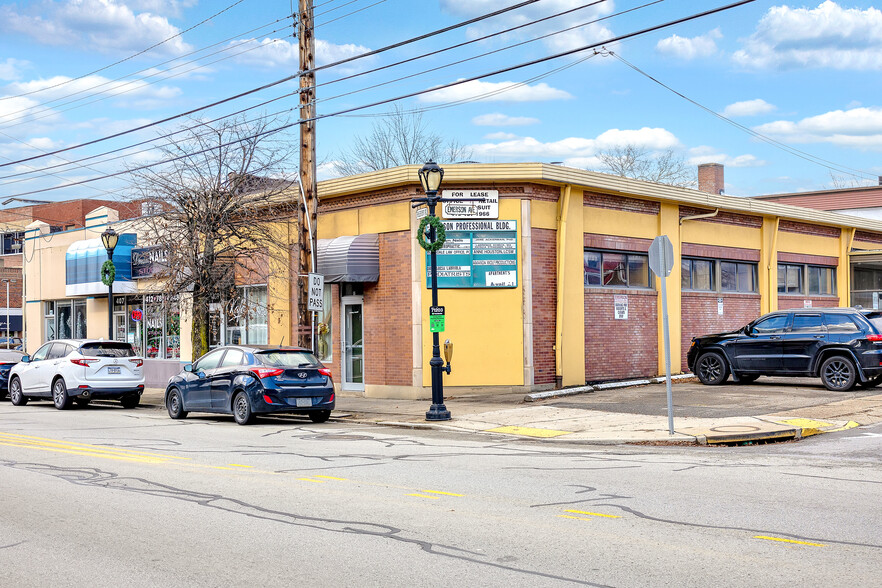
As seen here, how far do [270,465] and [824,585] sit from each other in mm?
7346

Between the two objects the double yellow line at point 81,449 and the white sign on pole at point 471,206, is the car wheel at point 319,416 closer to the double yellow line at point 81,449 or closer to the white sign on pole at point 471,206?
the double yellow line at point 81,449

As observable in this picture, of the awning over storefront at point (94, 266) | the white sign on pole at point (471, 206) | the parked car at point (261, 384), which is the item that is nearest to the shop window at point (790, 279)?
the white sign on pole at point (471, 206)

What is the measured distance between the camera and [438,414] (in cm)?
1652

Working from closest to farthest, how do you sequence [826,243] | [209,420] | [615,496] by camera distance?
[615,496] < [209,420] < [826,243]

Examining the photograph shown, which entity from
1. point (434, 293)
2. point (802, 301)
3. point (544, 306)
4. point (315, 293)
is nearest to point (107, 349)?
point (315, 293)

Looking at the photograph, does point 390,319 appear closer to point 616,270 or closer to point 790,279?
point 616,270

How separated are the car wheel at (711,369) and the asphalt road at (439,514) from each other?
7613 mm

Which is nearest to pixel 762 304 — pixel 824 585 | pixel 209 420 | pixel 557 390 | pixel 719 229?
pixel 719 229

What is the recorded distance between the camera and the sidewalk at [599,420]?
1380 cm

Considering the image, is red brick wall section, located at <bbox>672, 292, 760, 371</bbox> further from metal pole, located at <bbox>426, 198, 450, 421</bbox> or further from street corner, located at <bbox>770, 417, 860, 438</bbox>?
metal pole, located at <bbox>426, 198, 450, 421</bbox>

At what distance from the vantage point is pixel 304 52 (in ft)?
64.6

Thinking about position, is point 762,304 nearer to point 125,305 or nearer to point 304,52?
point 304,52

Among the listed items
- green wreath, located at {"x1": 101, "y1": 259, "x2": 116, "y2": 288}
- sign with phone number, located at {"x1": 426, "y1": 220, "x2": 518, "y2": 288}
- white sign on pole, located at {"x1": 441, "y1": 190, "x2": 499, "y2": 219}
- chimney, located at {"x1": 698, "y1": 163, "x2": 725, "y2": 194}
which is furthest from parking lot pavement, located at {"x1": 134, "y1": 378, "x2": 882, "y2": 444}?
chimney, located at {"x1": 698, "y1": 163, "x2": 725, "y2": 194}

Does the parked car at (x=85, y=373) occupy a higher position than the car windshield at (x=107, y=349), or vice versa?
the car windshield at (x=107, y=349)
